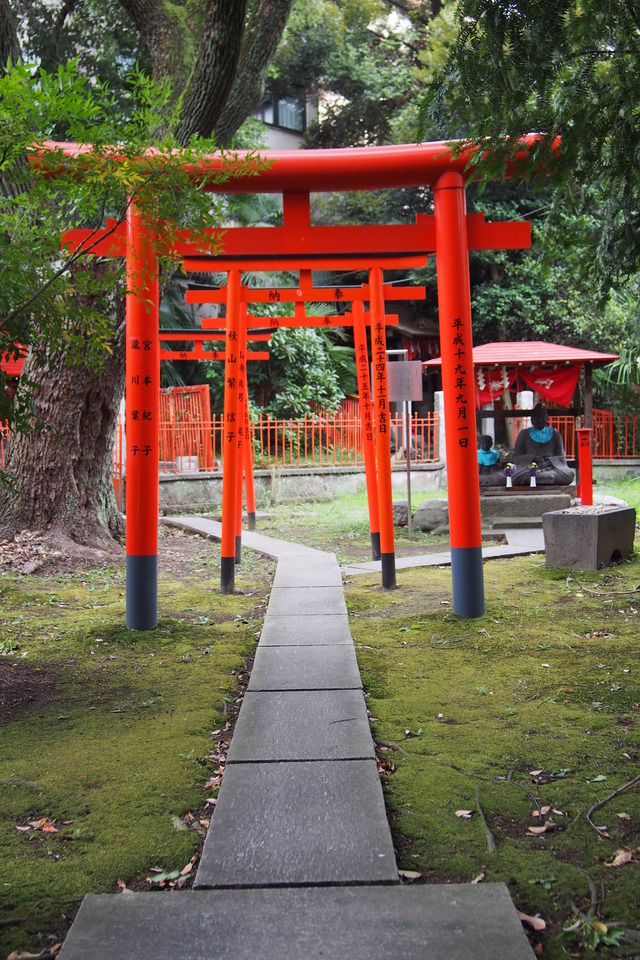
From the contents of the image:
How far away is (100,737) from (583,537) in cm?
575

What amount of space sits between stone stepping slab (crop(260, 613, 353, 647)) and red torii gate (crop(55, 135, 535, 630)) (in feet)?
2.89

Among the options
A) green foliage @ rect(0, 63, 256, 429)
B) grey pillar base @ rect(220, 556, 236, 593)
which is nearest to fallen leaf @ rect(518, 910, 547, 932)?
green foliage @ rect(0, 63, 256, 429)

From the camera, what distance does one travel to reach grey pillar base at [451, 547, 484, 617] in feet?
19.8

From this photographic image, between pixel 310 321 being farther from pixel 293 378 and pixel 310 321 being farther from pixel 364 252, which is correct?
pixel 293 378

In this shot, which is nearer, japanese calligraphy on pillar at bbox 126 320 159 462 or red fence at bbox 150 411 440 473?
japanese calligraphy on pillar at bbox 126 320 159 462

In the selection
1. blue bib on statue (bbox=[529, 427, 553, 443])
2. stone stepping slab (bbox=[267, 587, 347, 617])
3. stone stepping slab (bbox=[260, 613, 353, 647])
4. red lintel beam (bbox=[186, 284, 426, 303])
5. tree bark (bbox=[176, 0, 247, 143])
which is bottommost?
stone stepping slab (bbox=[260, 613, 353, 647])

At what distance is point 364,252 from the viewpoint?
6.48 m

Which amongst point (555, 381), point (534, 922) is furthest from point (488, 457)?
point (534, 922)

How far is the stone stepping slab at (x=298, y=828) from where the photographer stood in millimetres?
2484

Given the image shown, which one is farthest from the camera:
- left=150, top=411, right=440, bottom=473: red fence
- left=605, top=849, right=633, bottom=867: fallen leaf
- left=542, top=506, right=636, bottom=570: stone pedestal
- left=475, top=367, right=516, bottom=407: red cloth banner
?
left=150, top=411, right=440, bottom=473: red fence

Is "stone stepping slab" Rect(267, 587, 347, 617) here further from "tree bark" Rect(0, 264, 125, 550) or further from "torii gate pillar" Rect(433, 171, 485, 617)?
"tree bark" Rect(0, 264, 125, 550)

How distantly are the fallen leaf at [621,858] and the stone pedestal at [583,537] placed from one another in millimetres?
5762

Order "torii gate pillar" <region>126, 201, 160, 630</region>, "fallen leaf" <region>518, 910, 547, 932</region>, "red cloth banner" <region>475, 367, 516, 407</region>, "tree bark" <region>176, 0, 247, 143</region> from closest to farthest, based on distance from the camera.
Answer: "fallen leaf" <region>518, 910, 547, 932</region>, "torii gate pillar" <region>126, 201, 160, 630</region>, "tree bark" <region>176, 0, 247, 143</region>, "red cloth banner" <region>475, 367, 516, 407</region>

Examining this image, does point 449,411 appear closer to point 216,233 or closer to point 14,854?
point 216,233
